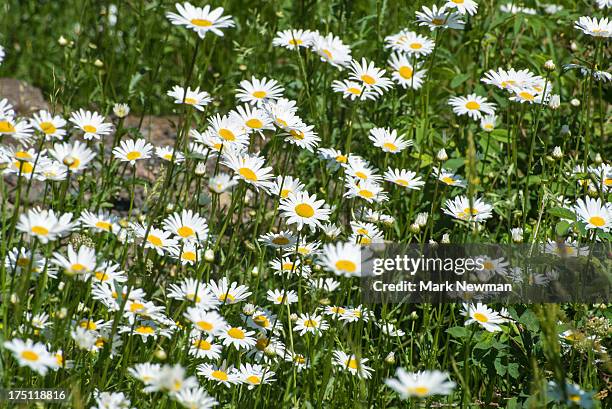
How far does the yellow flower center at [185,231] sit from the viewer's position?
2553 mm

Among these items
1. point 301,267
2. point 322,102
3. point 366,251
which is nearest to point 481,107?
point 322,102

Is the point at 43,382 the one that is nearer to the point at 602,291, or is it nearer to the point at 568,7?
the point at 602,291

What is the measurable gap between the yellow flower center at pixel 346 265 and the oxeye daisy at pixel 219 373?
0.53 meters

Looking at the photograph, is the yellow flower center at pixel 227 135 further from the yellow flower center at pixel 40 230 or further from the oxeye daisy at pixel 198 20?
the yellow flower center at pixel 40 230

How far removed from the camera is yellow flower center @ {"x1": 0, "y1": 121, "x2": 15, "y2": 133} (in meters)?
2.58

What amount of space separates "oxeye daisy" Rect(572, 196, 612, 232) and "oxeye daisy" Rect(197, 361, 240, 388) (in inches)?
49.5

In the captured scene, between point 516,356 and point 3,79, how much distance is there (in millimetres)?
3471

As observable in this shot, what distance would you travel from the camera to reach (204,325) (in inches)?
87.0

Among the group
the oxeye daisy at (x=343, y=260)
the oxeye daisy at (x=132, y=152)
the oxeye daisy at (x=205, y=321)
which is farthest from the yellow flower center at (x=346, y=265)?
the oxeye daisy at (x=132, y=152)

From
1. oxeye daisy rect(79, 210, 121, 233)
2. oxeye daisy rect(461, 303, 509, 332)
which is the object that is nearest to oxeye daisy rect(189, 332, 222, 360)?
oxeye daisy rect(79, 210, 121, 233)

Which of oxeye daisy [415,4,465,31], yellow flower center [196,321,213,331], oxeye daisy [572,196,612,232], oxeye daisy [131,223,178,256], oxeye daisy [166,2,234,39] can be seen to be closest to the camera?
yellow flower center [196,321,213,331]

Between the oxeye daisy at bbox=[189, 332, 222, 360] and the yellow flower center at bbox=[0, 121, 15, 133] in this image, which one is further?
the yellow flower center at bbox=[0, 121, 15, 133]

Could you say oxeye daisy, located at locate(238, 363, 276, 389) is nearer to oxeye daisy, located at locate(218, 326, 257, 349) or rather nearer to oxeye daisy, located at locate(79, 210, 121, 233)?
oxeye daisy, located at locate(218, 326, 257, 349)

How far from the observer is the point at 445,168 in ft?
11.4
